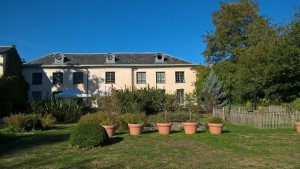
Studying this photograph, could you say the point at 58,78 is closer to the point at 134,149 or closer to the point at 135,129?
the point at 135,129

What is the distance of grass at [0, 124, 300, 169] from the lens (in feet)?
25.8

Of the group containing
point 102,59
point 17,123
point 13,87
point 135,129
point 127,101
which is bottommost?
point 135,129

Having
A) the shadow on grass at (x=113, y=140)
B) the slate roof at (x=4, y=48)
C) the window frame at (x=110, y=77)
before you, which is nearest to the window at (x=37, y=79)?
the slate roof at (x=4, y=48)

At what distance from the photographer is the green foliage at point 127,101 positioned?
22.0 m

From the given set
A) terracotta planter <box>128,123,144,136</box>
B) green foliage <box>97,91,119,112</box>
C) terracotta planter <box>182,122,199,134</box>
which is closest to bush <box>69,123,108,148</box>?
terracotta planter <box>128,123,144,136</box>

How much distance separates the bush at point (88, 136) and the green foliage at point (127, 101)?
36.7ft

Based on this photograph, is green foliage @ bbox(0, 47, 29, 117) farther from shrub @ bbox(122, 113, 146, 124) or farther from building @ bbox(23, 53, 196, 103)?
shrub @ bbox(122, 113, 146, 124)

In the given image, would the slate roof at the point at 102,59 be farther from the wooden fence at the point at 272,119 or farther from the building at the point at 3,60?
the wooden fence at the point at 272,119

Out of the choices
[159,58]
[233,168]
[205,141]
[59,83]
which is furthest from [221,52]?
[233,168]

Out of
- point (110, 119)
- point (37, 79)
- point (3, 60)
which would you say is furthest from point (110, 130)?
point (37, 79)

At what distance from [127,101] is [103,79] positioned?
17.9 meters

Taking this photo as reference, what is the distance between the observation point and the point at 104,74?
4031 cm

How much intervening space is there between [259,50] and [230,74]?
8366 mm

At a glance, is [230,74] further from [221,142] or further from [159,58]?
[221,142]
